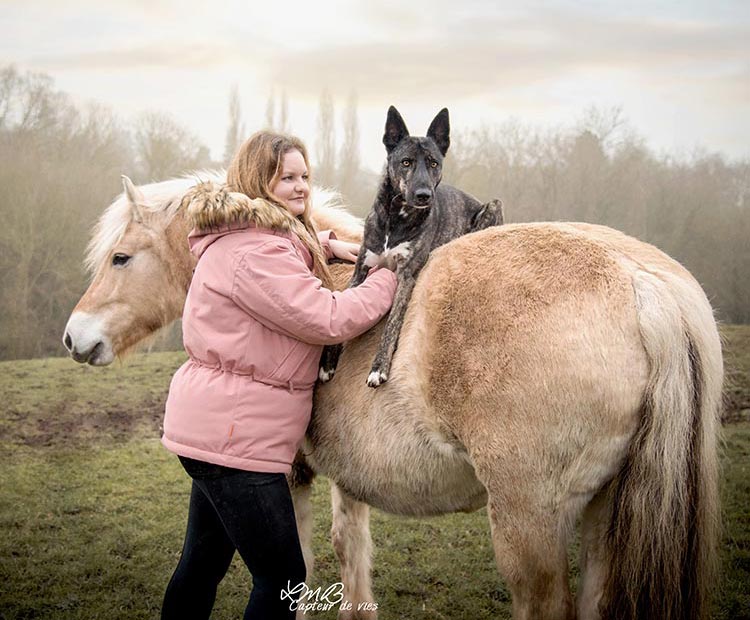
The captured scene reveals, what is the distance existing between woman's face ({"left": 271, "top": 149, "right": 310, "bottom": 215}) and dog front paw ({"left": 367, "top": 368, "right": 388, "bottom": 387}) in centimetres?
73

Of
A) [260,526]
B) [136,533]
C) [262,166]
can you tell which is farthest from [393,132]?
[136,533]

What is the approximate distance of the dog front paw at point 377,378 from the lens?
2422 millimetres

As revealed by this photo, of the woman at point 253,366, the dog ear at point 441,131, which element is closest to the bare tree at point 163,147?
the dog ear at point 441,131

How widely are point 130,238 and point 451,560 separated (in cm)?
326

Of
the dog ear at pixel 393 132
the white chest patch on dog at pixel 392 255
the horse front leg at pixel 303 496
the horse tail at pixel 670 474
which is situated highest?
the dog ear at pixel 393 132

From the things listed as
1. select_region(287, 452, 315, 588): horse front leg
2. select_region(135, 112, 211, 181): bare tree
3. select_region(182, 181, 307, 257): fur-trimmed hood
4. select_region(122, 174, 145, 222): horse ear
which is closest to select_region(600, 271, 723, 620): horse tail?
select_region(182, 181, 307, 257): fur-trimmed hood

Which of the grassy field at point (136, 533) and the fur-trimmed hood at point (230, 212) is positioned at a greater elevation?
the fur-trimmed hood at point (230, 212)

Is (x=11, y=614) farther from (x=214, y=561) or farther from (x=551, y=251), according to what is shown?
(x=551, y=251)

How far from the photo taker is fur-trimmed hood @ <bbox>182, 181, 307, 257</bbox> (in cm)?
230

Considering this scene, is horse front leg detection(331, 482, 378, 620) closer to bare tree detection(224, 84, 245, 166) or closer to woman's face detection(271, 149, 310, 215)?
woman's face detection(271, 149, 310, 215)

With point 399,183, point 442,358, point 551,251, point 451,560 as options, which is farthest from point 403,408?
point 451,560

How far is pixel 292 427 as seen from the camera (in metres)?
2.38

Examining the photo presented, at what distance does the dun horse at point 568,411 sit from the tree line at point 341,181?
7.70 m

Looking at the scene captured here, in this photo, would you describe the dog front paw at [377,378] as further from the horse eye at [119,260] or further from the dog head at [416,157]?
the horse eye at [119,260]
